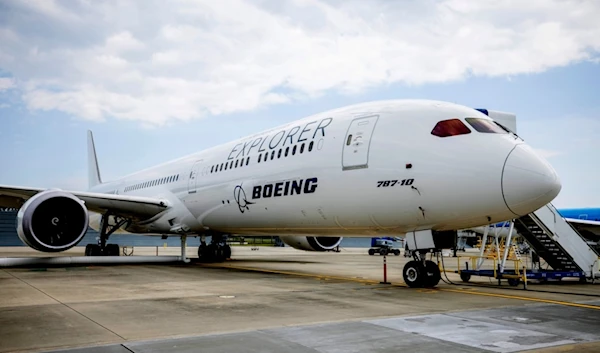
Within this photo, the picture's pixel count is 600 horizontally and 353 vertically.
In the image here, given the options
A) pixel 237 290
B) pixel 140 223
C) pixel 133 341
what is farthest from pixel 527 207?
pixel 140 223

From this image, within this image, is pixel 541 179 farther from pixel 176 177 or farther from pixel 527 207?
pixel 176 177

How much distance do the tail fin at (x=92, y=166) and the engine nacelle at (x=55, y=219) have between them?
13314 millimetres

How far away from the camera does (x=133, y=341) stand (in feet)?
15.1

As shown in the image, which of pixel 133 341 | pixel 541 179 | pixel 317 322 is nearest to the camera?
pixel 133 341

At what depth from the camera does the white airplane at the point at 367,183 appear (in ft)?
26.6

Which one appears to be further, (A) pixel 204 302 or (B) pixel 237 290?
(B) pixel 237 290

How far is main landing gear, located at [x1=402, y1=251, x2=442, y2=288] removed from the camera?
930cm

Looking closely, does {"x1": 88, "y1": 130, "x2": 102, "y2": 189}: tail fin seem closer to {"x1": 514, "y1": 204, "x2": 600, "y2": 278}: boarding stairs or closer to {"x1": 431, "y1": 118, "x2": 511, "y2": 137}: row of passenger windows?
{"x1": 514, "y1": 204, "x2": 600, "y2": 278}: boarding stairs

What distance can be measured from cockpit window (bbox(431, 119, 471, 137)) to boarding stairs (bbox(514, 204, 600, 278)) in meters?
3.73

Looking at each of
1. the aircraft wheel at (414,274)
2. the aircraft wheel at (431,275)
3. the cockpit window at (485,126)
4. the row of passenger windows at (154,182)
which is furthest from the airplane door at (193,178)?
the cockpit window at (485,126)

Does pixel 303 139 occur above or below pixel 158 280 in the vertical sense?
above

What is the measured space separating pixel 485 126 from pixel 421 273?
2.75 metres

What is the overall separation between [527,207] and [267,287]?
14.8 ft

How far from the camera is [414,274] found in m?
9.38
